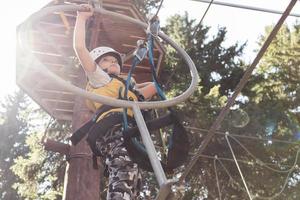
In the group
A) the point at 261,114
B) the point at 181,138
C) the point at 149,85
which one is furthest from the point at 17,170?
the point at 181,138

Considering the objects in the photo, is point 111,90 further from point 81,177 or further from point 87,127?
point 81,177

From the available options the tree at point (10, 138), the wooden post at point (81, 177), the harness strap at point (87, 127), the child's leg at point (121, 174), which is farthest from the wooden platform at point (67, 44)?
the tree at point (10, 138)

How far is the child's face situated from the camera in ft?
10.2

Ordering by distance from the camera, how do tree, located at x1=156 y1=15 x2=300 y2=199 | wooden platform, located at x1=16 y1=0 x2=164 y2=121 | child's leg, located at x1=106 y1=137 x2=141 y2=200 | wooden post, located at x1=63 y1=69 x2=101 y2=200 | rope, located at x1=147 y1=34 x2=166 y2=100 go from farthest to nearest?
tree, located at x1=156 y1=15 x2=300 y2=199
wooden platform, located at x1=16 y1=0 x2=164 y2=121
wooden post, located at x1=63 y1=69 x2=101 y2=200
rope, located at x1=147 y1=34 x2=166 y2=100
child's leg, located at x1=106 y1=137 x2=141 y2=200

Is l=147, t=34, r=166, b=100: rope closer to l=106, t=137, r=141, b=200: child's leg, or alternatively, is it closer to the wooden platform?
l=106, t=137, r=141, b=200: child's leg

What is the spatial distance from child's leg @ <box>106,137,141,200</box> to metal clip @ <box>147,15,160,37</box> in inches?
31.1

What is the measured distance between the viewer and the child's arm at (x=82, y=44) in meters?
2.77

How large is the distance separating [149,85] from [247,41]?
12170 millimetres


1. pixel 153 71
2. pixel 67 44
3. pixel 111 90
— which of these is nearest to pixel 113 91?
pixel 111 90

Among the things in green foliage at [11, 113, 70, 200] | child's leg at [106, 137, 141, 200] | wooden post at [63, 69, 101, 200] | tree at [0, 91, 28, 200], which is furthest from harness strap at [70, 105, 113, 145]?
tree at [0, 91, 28, 200]

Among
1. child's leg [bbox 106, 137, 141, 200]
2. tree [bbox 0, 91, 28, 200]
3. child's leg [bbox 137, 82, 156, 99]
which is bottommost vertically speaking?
child's leg [bbox 106, 137, 141, 200]

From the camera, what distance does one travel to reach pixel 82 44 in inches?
109

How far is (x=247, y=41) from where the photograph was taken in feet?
48.5

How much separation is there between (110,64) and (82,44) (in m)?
0.38
